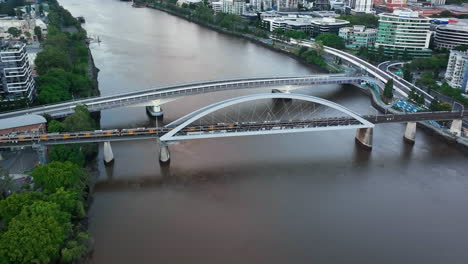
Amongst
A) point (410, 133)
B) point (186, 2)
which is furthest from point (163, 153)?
point (186, 2)

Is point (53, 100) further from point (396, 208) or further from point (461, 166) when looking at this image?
point (461, 166)

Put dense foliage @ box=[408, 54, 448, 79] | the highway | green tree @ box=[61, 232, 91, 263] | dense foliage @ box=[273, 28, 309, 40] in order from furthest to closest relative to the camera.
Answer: dense foliage @ box=[273, 28, 309, 40], dense foliage @ box=[408, 54, 448, 79], the highway, green tree @ box=[61, 232, 91, 263]

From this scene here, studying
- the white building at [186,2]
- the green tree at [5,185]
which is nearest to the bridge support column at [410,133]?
the green tree at [5,185]

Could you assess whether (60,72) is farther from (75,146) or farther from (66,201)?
(66,201)

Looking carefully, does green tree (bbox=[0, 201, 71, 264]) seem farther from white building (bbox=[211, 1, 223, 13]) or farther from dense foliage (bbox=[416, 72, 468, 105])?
white building (bbox=[211, 1, 223, 13])

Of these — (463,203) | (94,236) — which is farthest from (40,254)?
(463,203)

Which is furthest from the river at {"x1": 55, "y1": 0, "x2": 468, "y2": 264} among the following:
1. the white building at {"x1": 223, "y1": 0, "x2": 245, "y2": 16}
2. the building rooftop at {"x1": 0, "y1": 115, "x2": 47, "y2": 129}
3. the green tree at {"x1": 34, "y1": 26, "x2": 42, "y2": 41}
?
the white building at {"x1": 223, "y1": 0, "x2": 245, "y2": 16}
